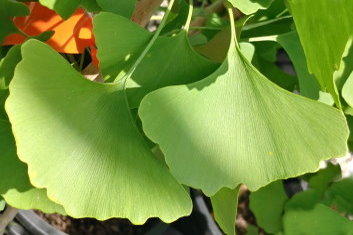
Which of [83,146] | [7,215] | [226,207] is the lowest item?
[7,215]

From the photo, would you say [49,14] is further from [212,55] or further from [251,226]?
[251,226]

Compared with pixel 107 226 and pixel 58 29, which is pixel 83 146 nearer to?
pixel 58 29

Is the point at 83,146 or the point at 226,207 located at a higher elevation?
the point at 83,146

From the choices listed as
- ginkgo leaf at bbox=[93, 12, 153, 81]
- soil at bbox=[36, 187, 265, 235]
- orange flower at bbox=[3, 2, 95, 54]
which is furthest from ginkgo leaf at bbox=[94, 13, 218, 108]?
soil at bbox=[36, 187, 265, 235]

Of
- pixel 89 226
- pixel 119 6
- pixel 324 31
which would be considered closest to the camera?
pixel 324 31

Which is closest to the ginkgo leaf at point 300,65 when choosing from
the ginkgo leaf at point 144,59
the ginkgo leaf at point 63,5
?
the ginkgo leaf at point 144,59

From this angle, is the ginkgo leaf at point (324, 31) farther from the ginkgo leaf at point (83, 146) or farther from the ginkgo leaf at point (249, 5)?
the ginkgo leaf at point (83, 146)

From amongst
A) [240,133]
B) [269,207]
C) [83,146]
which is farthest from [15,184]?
[269,207]

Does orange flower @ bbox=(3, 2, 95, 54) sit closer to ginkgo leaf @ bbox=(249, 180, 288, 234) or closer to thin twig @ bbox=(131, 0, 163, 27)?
thin twig @ bbox=(131, 0, 163, 27)
